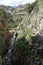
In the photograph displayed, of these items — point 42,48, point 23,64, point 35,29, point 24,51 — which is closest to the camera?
point 23,64

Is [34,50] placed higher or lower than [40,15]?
lower

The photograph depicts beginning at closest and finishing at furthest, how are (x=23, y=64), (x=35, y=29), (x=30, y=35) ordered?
(x=23, y=64) < (x=30, y=35) < (x=35, y=29)

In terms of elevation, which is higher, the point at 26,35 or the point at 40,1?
the point at 40,1

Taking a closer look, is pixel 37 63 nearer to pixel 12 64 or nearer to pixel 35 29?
pixel 12 64

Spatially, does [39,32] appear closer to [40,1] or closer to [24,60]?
[40,1]

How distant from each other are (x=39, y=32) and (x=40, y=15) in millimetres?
5897

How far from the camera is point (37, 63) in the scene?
118 feet

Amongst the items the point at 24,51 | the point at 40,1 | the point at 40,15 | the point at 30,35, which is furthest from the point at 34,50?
the point at 40,1

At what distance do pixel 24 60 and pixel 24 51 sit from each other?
86.6 inches

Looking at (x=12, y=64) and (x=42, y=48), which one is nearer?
(x=12, y=64)

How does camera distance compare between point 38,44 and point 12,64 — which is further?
point 38,44

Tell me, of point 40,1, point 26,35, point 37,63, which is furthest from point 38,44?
point 40,1

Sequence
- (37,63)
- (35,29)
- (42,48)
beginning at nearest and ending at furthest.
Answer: (37,63) < (42,48) < (35,29)

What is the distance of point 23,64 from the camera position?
31.0 meters
